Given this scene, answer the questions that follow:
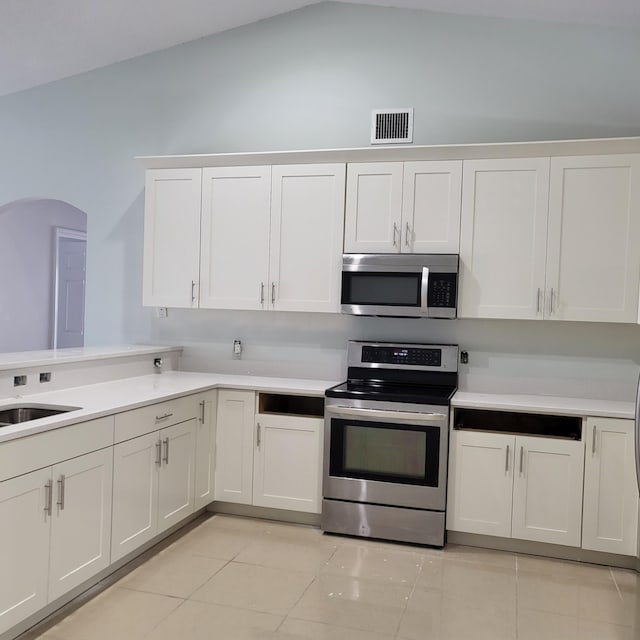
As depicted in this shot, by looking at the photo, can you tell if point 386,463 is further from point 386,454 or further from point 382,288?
point 382,288

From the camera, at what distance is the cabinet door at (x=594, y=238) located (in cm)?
347

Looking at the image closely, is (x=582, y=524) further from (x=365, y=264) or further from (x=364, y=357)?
(x=365, y=264)

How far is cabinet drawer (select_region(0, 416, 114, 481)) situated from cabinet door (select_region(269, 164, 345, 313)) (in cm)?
150

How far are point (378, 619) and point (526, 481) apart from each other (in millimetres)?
1190

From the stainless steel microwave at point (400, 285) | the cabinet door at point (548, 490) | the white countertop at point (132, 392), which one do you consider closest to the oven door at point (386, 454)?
the white countertop at point (132, 392)

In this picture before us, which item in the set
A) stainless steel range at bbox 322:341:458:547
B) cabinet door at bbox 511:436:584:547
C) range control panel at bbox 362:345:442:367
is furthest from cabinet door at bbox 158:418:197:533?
cabinet door at bbox 511:436:584:547

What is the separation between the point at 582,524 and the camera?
3.37m

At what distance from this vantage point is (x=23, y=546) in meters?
2.37

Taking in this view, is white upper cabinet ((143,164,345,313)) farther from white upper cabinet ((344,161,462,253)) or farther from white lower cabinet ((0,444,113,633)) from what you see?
white lower cabinet ((0,444,113,633))

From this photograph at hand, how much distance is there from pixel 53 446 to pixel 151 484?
32.5 inches

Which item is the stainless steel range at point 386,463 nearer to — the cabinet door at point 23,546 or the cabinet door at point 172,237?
the cabinet door at point 172,237

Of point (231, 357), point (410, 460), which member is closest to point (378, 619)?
point (410, 460)

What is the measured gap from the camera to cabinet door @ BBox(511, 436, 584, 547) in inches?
133

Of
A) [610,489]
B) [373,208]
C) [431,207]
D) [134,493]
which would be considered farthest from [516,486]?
[134,493]
